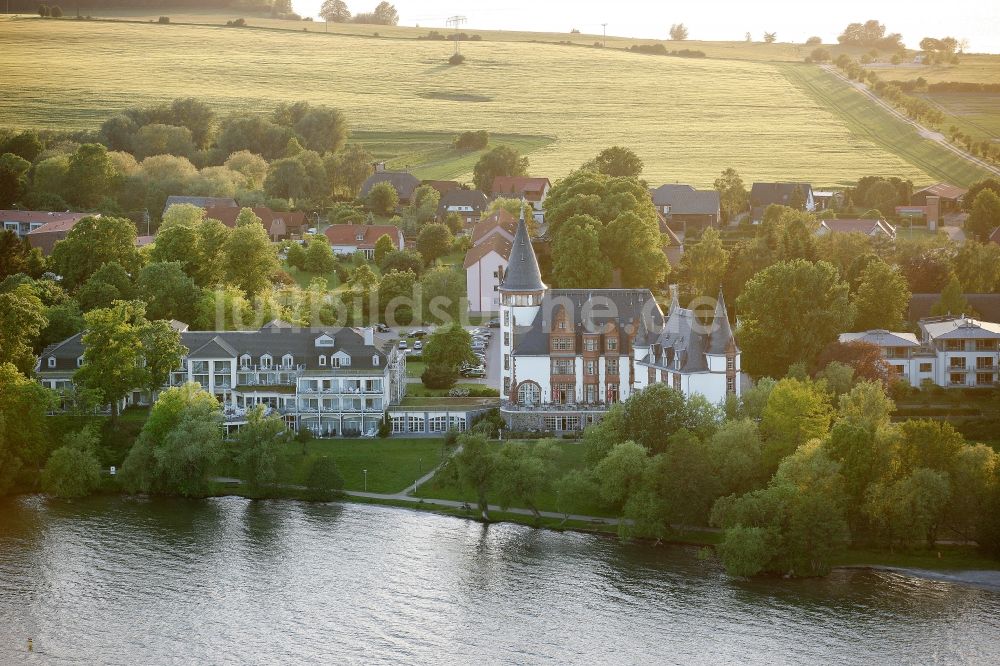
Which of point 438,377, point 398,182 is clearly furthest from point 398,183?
point 438,377

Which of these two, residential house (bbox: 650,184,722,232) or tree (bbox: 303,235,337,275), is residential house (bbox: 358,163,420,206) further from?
A: tree (bbox: 303,235,337,275)

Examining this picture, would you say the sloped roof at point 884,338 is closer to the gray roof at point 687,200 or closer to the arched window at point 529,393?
the arched window at point 529,393

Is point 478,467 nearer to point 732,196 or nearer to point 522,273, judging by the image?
point 522,273

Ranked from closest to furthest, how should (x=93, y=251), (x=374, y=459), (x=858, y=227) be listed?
(x=374, y=459) < (x=93, y=251) < (x=858, y=227)

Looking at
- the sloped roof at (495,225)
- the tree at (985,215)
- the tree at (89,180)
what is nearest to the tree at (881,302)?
the sloped roof at (495,225)

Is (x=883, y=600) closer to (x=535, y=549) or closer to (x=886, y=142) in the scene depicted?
(x=535, y=549)

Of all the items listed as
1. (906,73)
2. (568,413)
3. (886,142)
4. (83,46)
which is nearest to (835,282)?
(568,413)
